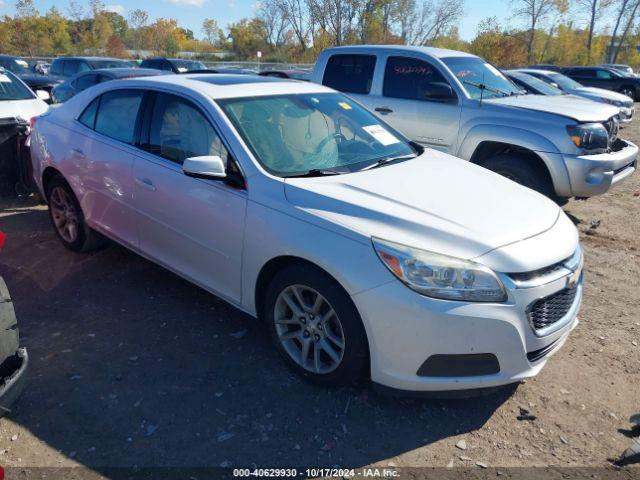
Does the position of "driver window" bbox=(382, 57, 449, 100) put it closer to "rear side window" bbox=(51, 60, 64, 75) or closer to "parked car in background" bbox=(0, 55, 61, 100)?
"parked car in background" bbox=(0, 55, 61, 100)

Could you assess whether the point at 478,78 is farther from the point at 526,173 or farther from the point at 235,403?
the point at 235,403

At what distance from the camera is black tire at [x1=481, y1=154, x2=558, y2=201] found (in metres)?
5.91

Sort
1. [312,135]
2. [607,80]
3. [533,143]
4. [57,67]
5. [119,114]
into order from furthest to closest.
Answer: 1. [607,80]
2. [57,67]
3. [533,143]
4. [119,114]
5. [312,135]

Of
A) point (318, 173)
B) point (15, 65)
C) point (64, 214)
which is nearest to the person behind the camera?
point (318, 173)

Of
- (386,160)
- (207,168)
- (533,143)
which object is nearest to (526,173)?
(533,143)

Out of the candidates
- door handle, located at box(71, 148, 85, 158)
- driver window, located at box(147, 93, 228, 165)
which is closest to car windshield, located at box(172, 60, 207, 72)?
door handle, located at box(71, 148, 85, 158)

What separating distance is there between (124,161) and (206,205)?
1.07 m

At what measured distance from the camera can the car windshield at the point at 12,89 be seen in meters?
7.69

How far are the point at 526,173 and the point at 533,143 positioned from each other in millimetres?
341

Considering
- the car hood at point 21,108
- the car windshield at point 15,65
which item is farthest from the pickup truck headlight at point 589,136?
the car windshield at point 15,65

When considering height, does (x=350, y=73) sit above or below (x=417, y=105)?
above

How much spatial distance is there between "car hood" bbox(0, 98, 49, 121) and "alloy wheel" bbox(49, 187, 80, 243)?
2.96m

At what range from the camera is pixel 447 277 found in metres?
2.57

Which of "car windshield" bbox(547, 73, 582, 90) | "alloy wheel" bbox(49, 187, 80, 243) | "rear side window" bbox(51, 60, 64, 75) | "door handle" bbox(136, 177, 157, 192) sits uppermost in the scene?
"car windshield" bbox(547, 73, 582, 90)
